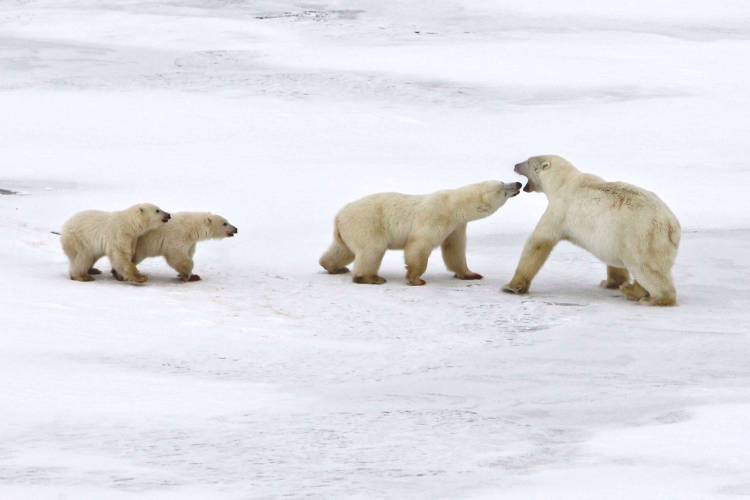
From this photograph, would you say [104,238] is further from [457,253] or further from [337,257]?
[457,253]

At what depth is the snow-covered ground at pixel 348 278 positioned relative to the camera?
5.04 meters

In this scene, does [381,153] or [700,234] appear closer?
[700,234]

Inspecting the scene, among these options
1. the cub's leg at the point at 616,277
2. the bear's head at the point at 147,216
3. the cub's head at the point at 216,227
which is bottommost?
the cub's leg at the point at 616,277

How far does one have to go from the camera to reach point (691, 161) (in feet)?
47.0

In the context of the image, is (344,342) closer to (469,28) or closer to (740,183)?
(740,183)

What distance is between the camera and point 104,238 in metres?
8.98

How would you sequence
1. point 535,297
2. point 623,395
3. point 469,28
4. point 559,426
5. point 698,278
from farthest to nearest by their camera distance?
point 469,28 < point 698,278 < point 535,297 < point 623,395 < point 559,426

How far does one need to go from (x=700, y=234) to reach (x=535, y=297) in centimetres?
288

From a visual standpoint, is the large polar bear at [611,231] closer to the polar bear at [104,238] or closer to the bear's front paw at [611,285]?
the bear's front paw at [611,285]

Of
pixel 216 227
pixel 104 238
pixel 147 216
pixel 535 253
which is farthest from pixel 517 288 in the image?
pixel 104 238

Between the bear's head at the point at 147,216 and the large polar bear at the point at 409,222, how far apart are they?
1372mm

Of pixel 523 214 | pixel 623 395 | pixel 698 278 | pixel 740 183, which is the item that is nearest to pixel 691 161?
pixel 740 183

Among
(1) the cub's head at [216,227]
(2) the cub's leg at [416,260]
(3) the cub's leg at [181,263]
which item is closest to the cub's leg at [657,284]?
(2) the cub's leg at [416,260]

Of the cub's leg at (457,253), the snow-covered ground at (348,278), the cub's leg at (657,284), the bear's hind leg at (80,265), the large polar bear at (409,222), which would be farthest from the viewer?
the cub's leg at (457,253)
